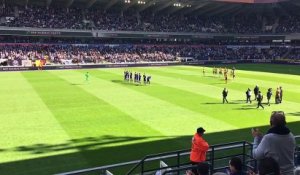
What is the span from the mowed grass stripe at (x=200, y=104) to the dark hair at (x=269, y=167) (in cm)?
1489

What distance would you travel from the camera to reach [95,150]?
15867 millimetres

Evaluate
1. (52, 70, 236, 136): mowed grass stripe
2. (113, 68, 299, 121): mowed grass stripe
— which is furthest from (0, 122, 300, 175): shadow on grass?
(113, 68, 299, 121): mowed grass stripe

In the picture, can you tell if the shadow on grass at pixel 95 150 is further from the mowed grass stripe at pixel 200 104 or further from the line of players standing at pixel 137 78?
the line of players standing at pixel 137 78

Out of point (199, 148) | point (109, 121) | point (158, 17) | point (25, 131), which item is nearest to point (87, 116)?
point (109, 121)

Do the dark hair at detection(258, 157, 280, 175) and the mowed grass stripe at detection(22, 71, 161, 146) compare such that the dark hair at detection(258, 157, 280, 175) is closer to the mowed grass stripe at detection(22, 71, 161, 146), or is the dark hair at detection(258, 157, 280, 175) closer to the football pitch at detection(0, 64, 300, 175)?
the football pitch at detection(0, 64, 300, 175)

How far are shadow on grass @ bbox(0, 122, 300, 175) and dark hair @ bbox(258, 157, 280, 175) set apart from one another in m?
9.31

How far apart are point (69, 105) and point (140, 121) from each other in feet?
23.3

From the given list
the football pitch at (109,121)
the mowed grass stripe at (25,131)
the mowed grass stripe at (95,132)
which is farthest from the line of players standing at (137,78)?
the mowed grass stripe at (25,131)

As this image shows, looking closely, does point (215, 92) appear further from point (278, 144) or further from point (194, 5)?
point (194, 5)

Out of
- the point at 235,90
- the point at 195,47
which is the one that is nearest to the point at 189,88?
the point at 235,90

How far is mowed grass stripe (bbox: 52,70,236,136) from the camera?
788 inches

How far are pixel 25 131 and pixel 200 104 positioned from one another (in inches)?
514

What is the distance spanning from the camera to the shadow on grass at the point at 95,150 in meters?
13.8

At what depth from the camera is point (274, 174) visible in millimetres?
5516
